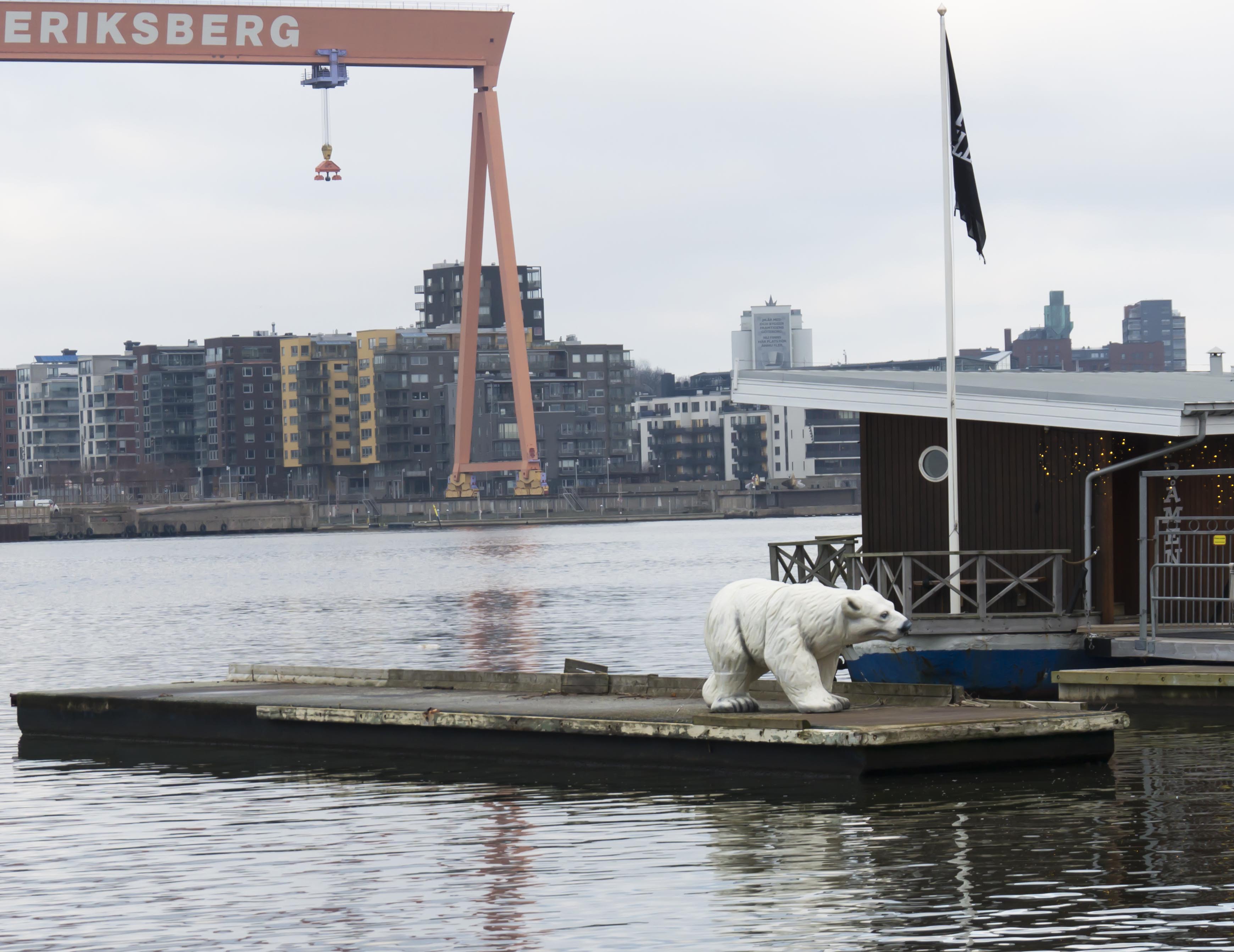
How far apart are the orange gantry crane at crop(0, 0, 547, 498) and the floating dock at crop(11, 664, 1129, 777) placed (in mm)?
86801

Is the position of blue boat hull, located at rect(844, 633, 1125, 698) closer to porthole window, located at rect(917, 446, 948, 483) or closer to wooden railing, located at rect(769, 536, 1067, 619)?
wooden railing, located at rect(769, 536, 1067, 619)

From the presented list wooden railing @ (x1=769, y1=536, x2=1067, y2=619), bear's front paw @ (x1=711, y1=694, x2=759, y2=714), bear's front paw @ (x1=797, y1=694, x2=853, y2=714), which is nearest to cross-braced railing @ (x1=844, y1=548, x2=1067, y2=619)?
wooden railing @ (x1=769, y1=536, x2=1067, y2=619)

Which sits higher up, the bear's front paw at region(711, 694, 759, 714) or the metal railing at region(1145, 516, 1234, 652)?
the metal railing at region(1145, 516, 1234, 652)

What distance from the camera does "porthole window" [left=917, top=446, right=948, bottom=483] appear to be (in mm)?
24547

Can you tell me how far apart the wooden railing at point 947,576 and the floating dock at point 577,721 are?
11.9ft

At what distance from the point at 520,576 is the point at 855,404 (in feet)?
219

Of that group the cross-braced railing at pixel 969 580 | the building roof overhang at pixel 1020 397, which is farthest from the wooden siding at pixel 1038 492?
the building roof overhang at pixel 1020 397

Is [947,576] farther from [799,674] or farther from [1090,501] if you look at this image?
[799,674]

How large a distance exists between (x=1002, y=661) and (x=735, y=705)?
232 inches

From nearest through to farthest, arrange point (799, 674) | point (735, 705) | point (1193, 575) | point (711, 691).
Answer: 1. point (799, 674)
2. point (735, 705)
3. point (711, 691)
4. point (1193, 575)

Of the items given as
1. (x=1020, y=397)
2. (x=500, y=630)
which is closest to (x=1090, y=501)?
(x=1020, y=397)

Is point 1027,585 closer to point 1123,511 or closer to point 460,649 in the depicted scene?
point 1123,511

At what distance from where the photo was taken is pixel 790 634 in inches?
690

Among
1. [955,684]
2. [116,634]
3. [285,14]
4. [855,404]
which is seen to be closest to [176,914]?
[955,684]
